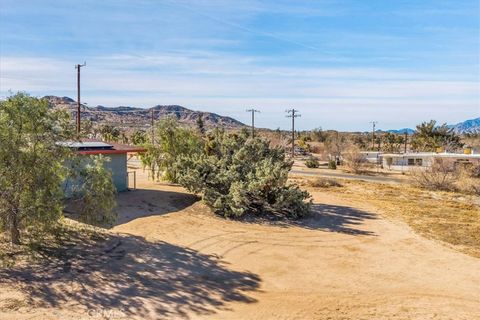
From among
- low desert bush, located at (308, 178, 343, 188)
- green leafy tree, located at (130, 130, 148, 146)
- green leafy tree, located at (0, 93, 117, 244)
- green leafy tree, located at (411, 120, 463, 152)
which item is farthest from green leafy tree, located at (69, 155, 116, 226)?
green leafy tree, located at (411, 120, 463, 152)

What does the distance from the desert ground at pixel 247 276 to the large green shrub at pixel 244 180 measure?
67.7 inches

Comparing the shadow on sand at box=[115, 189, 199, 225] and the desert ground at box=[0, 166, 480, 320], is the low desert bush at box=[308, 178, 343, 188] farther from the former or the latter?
the desert ground at box=[0, 166, 480, 320]

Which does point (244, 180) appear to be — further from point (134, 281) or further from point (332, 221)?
point (134, 281)

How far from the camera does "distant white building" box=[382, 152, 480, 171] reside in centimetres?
3887

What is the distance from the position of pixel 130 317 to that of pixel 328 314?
4.44 meters

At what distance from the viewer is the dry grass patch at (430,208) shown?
16734 mm

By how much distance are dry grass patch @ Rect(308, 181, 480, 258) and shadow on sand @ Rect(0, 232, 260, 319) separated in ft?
30.5

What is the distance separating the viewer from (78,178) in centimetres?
1445

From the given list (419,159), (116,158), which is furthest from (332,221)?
(419,159)

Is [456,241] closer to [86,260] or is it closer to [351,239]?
[351,239]

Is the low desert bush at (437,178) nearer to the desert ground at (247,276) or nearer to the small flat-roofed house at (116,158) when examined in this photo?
the desert ground at (247,276)

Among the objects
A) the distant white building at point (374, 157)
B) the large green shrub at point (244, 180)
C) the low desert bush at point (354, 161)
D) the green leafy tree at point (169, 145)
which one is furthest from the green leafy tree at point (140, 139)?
the distant white building at point (374, 157)

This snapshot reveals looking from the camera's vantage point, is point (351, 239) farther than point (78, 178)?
Yes

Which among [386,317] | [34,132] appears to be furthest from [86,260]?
[386,317]
